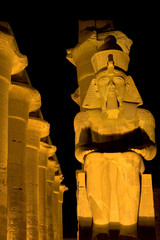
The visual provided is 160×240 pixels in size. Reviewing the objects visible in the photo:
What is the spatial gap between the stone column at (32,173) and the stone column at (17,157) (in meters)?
1.89

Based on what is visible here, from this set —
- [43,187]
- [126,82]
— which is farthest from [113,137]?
[43,187]

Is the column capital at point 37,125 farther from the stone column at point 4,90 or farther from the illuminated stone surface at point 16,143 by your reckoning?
the stone column at point 4,90

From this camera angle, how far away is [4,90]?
10211 mm

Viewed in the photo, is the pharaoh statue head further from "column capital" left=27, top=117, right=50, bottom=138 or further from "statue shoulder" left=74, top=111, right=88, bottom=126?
"column capital" left=27, top=117, right=50, bottom=138

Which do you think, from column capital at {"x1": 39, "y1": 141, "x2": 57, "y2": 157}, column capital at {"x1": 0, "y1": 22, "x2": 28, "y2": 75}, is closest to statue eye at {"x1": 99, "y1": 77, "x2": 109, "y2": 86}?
column capital at {"x1": 0, "y1": 22, "x2": 28, "y2": 75}

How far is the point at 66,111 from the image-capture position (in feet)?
82.6

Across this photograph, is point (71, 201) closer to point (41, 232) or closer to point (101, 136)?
point (41, 232)

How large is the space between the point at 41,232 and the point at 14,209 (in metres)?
4.92

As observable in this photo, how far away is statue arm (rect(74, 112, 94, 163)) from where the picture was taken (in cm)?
655

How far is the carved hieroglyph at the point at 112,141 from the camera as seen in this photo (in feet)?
20.4

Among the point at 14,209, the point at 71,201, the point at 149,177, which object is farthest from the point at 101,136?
the point at 71,201

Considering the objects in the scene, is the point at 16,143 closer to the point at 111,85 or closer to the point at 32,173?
the point at 32,173

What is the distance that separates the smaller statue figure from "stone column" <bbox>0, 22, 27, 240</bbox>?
3.10 metres

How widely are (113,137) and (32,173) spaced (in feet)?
26.1
